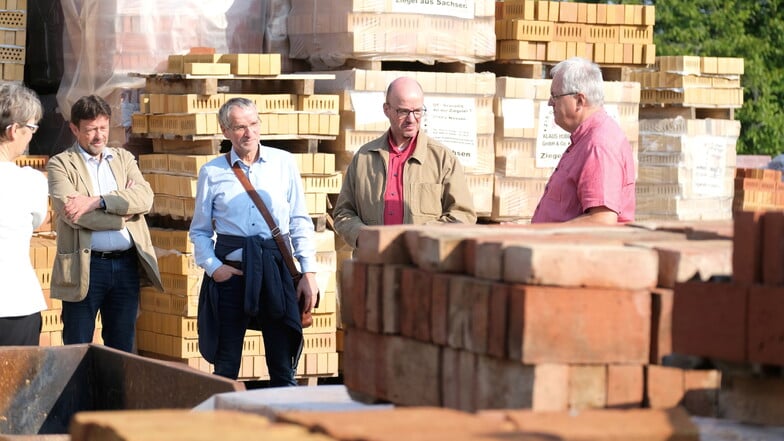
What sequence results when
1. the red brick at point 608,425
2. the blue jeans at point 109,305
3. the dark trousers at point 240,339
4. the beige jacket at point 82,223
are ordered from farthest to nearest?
the blue jeans at point 109,305 → the beige jacket at point 82,223 → the dark trousers at point 240,339 → the red brick at point 608,425

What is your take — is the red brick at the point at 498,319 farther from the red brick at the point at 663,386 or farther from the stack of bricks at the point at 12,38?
the stack of bricks at the point at 12,38

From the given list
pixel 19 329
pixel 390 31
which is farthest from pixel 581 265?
pixel 390 31

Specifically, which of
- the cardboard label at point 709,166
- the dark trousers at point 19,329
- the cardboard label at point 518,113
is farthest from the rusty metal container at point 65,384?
the cardboard label at point 709,166

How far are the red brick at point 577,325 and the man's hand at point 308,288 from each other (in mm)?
3719

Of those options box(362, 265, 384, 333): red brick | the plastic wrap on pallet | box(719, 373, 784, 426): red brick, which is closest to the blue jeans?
the plastic wrap on pallet

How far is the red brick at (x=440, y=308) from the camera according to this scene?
13.8ft

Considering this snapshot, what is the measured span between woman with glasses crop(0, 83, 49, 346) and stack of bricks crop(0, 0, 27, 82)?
9.42ft

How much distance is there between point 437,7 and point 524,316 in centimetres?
577

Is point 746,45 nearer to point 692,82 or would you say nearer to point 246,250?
point 692,82

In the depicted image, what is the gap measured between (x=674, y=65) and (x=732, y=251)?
792cm

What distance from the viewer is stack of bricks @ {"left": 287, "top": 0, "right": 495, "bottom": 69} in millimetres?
9141

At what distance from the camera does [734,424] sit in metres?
3.97

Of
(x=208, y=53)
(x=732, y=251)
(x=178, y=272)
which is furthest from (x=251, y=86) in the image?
(x=732, y=251)

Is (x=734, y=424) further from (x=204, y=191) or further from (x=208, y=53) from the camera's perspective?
(x=208, y=53)
